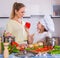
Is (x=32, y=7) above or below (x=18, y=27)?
above

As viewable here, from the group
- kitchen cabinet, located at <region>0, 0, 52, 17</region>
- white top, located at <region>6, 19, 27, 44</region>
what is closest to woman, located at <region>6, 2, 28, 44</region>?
white top, located at <region>6, 19, 27, 44</region>

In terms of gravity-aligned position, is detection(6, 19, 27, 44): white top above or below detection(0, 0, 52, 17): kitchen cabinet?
below

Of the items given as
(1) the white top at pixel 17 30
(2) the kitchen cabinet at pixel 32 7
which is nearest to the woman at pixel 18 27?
(1) the white top at pixel 17 30

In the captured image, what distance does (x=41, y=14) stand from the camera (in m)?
3.00

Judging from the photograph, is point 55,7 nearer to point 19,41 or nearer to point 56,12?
point 56,12

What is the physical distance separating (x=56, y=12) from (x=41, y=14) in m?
0.28

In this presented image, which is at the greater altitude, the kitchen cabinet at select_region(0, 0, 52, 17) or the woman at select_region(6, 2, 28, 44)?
the kitchen cabinet at select_region(0, 0, 52, 17)

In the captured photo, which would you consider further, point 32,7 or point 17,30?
point 32,7

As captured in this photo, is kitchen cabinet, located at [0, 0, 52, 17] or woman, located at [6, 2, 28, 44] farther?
kitchen cabinet, located at [0, 0, 52, 17]

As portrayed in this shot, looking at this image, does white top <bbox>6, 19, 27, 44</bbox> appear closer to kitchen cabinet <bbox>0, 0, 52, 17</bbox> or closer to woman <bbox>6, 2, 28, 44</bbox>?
woman <bbox>6, 2, 28, 44</bbox>

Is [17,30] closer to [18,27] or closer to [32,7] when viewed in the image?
[18,27]

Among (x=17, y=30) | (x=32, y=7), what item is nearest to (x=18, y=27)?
(x=17, y=30)

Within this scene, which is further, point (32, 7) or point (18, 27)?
point (32, 7)

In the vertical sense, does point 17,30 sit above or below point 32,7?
below
